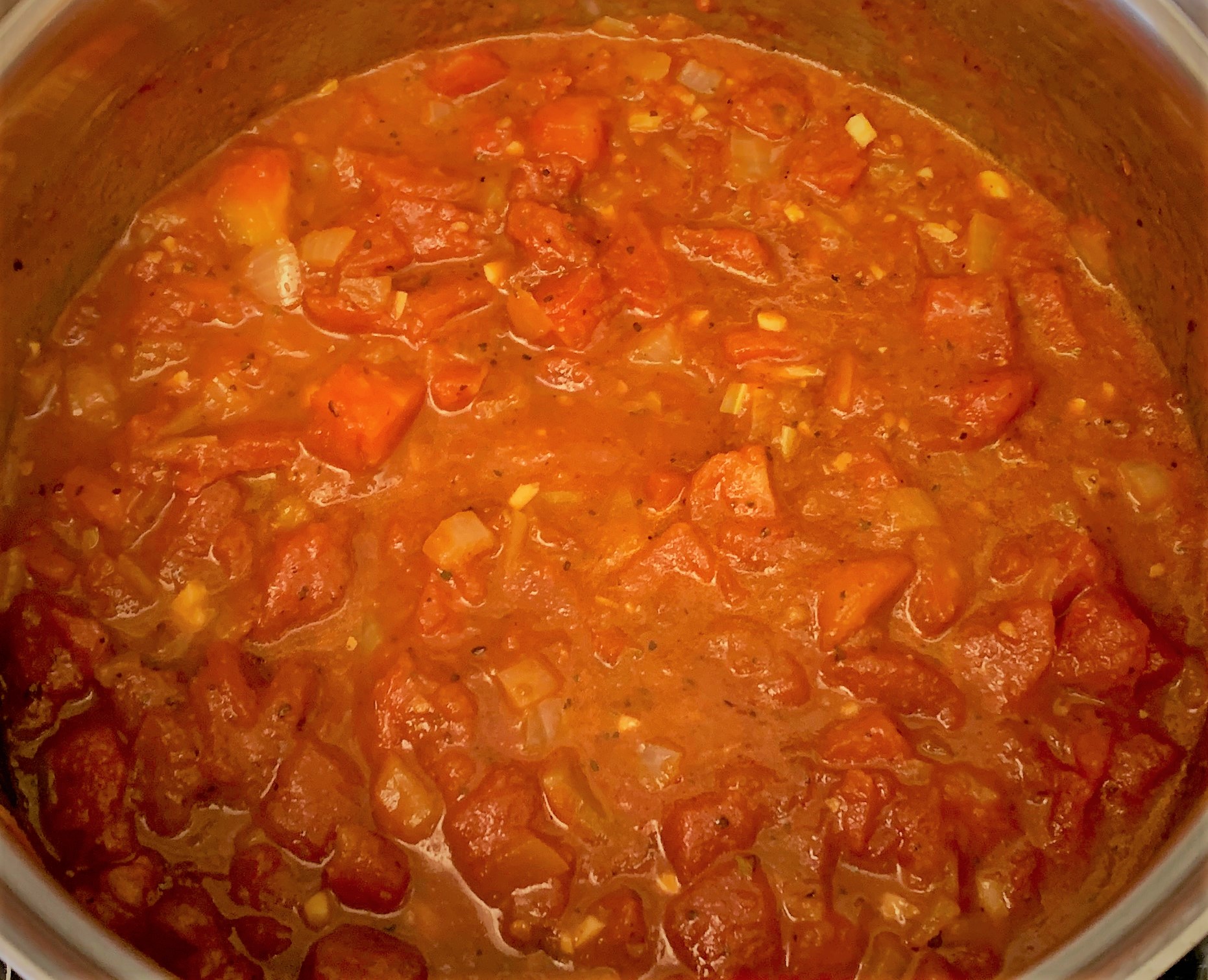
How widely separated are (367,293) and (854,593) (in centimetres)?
173

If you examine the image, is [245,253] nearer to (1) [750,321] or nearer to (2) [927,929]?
(1) [750,321]

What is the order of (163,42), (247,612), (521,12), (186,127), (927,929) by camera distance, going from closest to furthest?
(927,929), (247,612), (163,42), (186,127), (521,12)

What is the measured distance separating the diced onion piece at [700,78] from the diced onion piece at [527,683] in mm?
2136

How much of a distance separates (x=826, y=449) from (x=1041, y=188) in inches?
→ 51.7

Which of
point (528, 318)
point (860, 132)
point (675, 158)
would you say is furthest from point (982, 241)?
point (528, 318)

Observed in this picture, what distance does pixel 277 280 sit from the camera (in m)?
3.62

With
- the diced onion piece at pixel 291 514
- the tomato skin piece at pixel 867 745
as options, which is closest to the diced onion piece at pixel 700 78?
the diced onion piece at pixel 291 514

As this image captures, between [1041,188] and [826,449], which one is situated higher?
[1041,188]

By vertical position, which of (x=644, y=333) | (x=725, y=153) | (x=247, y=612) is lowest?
(x=247, y=612)

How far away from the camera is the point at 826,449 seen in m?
3.41

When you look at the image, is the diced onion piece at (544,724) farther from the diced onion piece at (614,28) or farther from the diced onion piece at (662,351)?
the diced onion piece at (614,28)

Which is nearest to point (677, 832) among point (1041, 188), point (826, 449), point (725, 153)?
point (826, 449)

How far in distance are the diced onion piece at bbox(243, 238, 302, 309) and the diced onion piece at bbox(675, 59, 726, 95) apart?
58.8 inches

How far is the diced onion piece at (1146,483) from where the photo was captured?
11.1 ft
